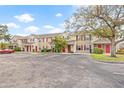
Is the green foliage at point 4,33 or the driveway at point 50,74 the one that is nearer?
the driveway at point 50,74

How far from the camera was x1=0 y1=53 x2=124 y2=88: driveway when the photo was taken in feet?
14.8

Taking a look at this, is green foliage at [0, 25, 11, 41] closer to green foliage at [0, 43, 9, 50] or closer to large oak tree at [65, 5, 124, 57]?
green foliage at [0, 43, 9, 50]

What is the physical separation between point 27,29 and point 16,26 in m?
0.38

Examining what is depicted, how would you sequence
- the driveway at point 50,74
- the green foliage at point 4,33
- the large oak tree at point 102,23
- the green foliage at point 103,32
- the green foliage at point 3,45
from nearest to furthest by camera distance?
the driveway at point 50,74
the green foliage at point 4,33
the green foliage at point 3,45
the large oak tree at point 102,23
the green foliage at point 103,32

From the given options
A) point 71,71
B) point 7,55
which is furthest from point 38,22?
point 71,71

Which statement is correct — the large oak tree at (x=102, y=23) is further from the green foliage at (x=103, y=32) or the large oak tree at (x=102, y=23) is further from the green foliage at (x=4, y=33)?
the green foliage at (x=4, y=33)

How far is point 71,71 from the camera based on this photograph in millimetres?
5445

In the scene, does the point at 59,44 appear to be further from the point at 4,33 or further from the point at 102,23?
the point at 102,23

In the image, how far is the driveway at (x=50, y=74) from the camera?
451cm

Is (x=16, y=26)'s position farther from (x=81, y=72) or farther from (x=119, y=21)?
(x=119, y=21)

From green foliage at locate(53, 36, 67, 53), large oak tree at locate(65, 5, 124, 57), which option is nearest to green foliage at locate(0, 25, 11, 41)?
green foliage at locate(53, 36, 67, 53)

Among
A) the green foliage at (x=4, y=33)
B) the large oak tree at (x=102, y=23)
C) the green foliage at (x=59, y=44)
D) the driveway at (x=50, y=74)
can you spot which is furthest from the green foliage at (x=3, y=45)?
the large oak tree at (x=102, y=23)

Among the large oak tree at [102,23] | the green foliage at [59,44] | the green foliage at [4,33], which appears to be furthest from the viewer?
the large oak tree at [102,23]
